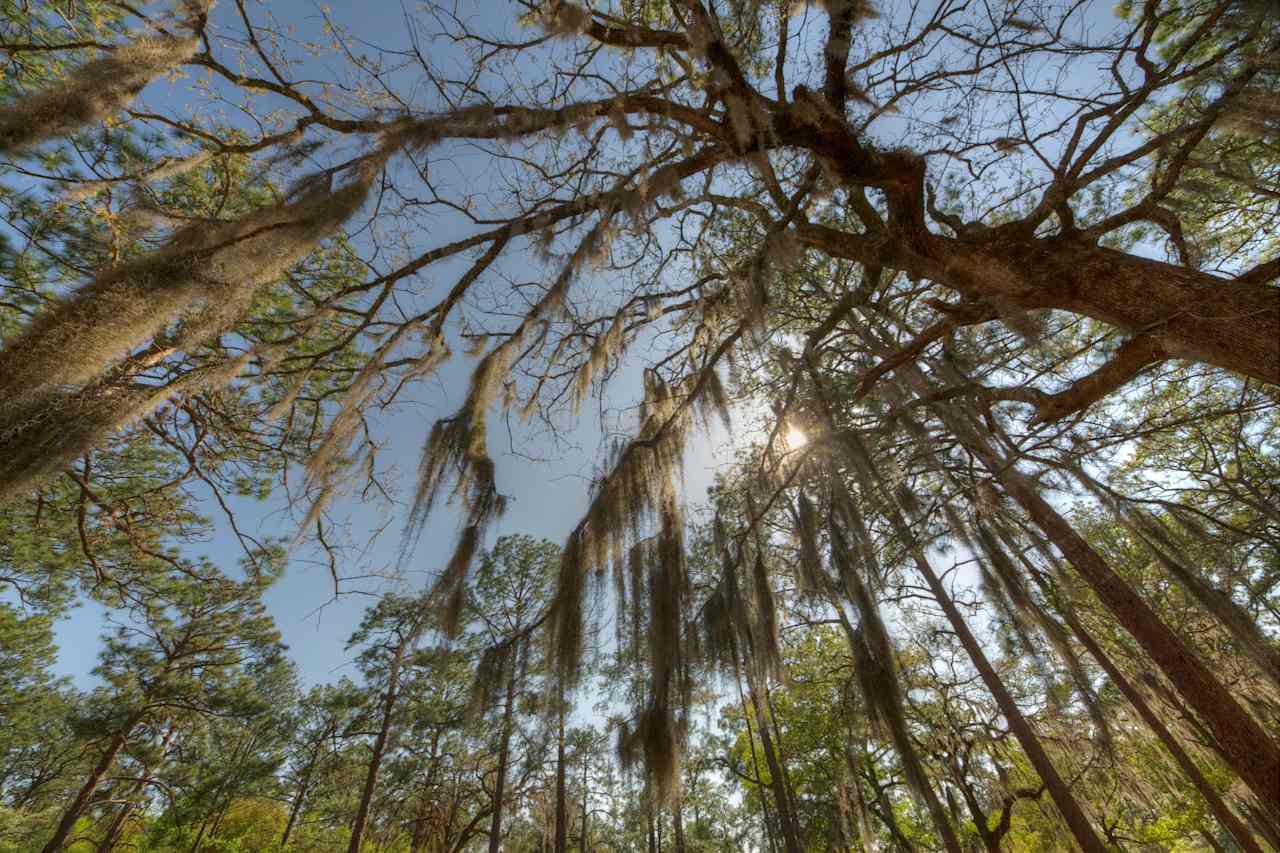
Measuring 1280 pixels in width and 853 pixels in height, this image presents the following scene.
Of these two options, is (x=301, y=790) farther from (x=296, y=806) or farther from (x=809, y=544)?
(x=809, y=544)

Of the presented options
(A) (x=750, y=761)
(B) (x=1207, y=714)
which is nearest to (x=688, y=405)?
(B) (x=1207, y=714)

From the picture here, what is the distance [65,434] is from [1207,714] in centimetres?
602

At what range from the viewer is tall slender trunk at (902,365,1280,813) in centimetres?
283

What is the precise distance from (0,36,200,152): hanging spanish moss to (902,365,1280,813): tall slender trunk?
143 inches

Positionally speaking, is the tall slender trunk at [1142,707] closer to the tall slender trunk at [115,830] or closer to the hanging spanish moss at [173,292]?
the hanging spanish moss at [173,292]

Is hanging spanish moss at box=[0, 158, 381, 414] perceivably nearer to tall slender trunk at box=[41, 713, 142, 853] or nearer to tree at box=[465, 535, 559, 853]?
tree at box=[465, 535, 559, 853]

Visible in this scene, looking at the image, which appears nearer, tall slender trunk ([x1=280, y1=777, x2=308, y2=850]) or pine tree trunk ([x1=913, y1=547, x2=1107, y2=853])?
pine tree trunk ([x1=913, y1=547, x2=1107, y2=853])

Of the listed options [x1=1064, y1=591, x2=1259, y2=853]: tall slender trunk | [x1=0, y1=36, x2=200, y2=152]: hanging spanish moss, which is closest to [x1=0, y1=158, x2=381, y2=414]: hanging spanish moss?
[x1=0, y1=36, x2=200, y2=152]: hanging spanish moss

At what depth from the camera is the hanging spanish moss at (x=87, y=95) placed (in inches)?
61.1

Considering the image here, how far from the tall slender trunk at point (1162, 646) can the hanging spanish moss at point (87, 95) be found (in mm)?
3640

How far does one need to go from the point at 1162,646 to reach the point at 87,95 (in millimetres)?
6437

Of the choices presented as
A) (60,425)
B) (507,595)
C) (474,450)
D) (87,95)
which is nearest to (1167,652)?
(474,450)

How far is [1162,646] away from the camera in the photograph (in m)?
3.45

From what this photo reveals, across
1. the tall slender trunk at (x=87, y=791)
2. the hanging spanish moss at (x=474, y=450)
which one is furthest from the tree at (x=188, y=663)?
the hanging spanish moss at (x=474, y=450)
